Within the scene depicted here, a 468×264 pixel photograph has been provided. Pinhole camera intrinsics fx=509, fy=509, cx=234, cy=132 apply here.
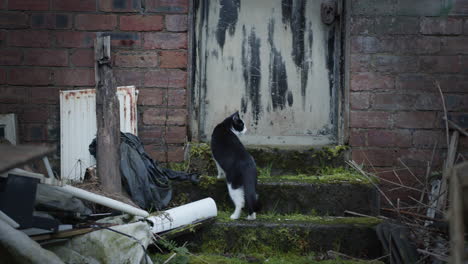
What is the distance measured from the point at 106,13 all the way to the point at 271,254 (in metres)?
2.46

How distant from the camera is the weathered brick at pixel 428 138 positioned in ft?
14.2

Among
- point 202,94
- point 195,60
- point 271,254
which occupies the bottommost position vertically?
point 271,254

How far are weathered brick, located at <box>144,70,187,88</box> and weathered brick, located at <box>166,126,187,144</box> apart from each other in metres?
0.36

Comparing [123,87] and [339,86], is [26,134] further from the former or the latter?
[339,86]

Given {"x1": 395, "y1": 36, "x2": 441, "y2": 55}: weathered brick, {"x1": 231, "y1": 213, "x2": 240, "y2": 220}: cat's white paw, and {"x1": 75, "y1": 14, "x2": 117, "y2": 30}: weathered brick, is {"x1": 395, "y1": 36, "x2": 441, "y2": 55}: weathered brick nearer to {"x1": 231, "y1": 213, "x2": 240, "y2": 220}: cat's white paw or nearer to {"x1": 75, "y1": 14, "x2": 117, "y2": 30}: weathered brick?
{"x1": 231, "y1": 213, "x2": 240, "y2": 220}: cat's white paw

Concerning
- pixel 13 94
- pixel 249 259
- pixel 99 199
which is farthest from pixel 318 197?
pixel 13 94

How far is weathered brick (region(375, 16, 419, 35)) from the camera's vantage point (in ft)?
14.2

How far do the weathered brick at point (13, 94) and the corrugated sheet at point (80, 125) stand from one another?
388 mm

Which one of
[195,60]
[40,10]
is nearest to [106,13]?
[40,10]

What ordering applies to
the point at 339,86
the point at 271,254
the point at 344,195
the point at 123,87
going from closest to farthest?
the point at 271,254 → the point at 344,195 → the point at 123,87 → the point at 339,86

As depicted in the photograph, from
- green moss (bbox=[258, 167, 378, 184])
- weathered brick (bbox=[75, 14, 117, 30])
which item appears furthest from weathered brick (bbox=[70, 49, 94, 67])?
green moss (bbox=[258, 167, 378, 184])

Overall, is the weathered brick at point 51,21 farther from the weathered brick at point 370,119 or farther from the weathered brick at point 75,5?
the weathered brick at point 370,119

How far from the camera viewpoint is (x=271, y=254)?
11.3 feet

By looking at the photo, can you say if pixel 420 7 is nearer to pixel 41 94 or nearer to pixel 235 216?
pixel 235 216
